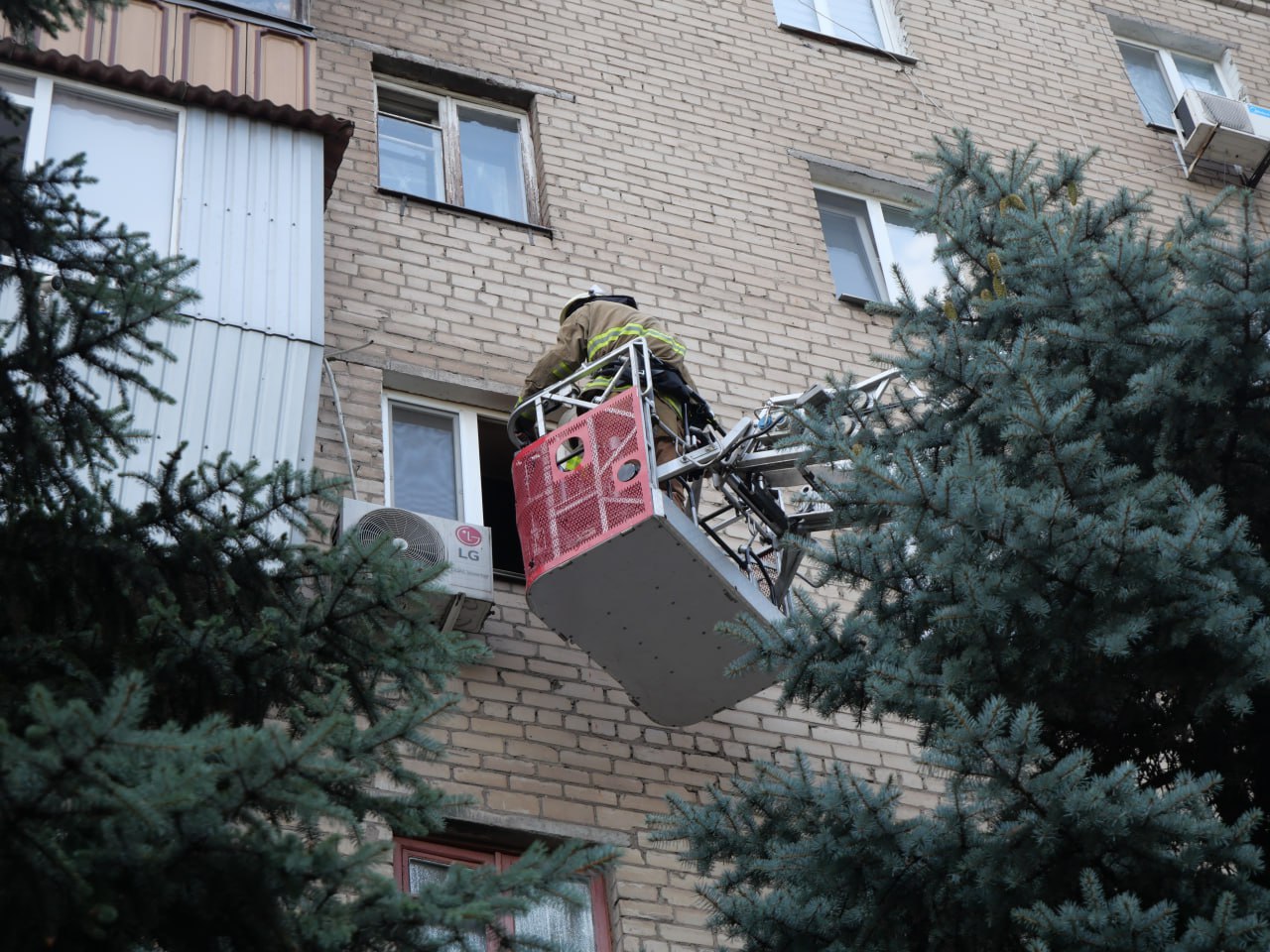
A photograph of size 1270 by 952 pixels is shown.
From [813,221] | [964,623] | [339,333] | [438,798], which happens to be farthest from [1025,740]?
[813,221]

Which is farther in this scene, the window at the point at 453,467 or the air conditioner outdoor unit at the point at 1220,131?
the air conditioner outdoor unit at the point at 1220,131

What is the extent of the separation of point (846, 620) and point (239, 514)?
6.38 feet

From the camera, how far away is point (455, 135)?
36.4 feet

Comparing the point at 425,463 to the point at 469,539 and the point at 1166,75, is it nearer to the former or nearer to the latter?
the point at 469,539

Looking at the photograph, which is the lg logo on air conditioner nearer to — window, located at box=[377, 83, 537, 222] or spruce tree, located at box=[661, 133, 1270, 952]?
spruce tree, located at box=[661, 133, 1270, 952]

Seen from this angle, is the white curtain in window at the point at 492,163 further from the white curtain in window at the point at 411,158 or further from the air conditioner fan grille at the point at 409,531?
the air conditioner fan grille at the point at 409,531

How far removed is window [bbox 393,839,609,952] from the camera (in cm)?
726

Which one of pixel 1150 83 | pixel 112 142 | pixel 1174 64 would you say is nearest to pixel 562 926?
pixel 112 142

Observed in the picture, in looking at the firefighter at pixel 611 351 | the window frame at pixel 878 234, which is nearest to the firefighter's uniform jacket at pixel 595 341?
the firefighter at pixel 611 351

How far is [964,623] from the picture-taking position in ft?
17.7

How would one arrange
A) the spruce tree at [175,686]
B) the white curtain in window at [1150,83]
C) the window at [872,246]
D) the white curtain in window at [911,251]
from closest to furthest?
the spruce tree at [175,686]
the window at [872,246]
the white curtain in window at [911,251]
the white curtain in window at [1150,83]

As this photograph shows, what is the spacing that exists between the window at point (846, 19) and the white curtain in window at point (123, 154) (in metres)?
5.62

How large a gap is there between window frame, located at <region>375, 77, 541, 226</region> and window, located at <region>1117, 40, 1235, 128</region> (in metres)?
5.32

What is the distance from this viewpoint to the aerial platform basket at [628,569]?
7.52 meters
